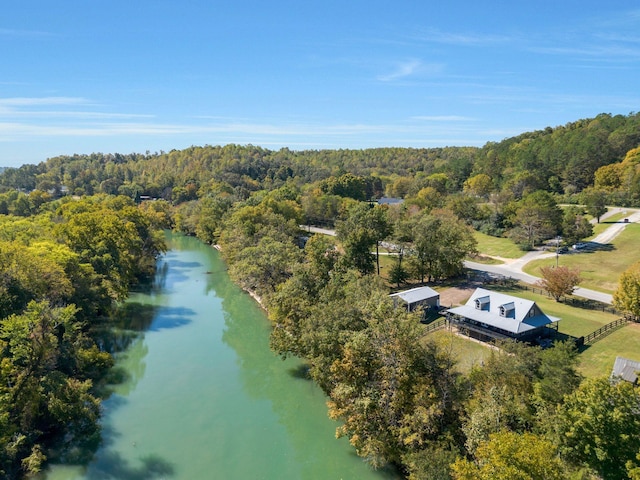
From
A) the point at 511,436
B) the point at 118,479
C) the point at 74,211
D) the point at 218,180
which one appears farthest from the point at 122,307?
the point at 218,180

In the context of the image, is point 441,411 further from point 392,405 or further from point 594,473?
point 594,473

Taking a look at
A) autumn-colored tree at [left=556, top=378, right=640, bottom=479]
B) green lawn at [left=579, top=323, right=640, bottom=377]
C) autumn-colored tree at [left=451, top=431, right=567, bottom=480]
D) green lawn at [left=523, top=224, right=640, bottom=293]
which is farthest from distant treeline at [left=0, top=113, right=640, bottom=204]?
autumn-colored tree at [left=451, top=431, right=567, bottom=480]

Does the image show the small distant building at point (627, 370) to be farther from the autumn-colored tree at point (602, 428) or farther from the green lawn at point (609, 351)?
the autumn-colored tree at point (602, 428)

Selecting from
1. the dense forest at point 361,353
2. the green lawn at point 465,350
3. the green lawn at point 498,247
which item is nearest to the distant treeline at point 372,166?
the dense forest at point 361,353

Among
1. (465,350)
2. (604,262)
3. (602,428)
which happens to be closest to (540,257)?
(604,262)

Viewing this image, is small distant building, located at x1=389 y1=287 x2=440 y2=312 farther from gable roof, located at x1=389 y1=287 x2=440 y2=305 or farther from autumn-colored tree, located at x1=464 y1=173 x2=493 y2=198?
autumn-colored tree, located at x1=464 y1=173 x2=493 y2=198
